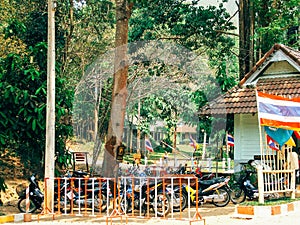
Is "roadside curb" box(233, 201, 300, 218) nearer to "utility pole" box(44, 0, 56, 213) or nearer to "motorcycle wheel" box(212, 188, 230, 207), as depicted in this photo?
"motorcycle wheel" box(212, 188, 230, 207)

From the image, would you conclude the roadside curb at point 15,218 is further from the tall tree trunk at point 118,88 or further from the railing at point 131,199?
the tall tree trunk at point 118,88

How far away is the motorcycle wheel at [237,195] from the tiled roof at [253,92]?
2439mm

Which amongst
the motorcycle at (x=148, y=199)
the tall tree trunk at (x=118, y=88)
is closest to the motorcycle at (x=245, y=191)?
the motorcycle at (x=148, y=199)

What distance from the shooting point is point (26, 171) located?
60.9 ft

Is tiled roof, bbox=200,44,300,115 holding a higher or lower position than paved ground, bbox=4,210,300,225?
higher

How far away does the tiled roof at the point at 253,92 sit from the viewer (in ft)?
50.4

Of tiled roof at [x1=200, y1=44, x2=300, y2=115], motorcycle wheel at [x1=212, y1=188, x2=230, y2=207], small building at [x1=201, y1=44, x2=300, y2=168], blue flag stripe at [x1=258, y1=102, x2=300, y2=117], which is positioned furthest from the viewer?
small building at [x1=201, y1=44, x2=300, y2=168]

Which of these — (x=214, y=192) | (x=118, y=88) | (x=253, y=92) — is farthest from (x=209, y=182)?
(x=253, y=92)

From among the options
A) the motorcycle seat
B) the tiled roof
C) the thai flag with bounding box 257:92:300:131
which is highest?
the tiled roof

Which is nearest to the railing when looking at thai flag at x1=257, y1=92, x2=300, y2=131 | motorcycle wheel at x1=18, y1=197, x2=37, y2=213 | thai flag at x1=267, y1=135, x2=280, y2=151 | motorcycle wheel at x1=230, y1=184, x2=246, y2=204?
motorcycle wheel at x1=18, y1=197, x2=37, y2=213

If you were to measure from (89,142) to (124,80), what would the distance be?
627 inches

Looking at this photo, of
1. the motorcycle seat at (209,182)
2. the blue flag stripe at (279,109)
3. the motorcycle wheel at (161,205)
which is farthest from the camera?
the motorcycle seat at (209,182)

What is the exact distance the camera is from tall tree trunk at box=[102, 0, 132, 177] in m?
14.0

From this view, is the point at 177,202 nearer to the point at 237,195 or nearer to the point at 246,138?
the point at 237,195
